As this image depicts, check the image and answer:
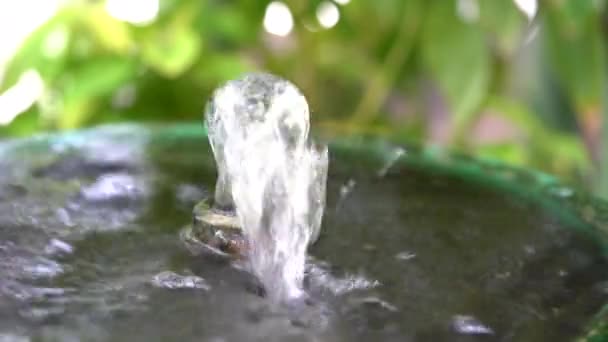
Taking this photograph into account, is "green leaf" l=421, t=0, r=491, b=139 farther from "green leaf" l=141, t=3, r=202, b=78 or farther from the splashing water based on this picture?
the splashing water

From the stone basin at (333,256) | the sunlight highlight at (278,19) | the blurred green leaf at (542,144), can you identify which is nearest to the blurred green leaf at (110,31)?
the sunlight highlight at (278,19)

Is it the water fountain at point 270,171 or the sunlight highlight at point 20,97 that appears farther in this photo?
the sunlight highlight at point 20,97

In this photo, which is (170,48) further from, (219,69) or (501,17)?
(501,17)

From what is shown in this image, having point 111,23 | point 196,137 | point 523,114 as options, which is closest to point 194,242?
point 196,137

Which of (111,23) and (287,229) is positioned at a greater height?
(111,23)

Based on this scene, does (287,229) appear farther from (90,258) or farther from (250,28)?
(250,28)

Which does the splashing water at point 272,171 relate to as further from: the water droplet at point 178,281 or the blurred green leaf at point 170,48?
the blurred green leaf at point 170,48

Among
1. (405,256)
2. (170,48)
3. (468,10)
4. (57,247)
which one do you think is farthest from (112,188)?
(468,10)
